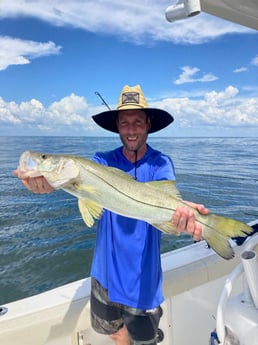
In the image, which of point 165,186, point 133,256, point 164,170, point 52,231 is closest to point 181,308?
point 133,256

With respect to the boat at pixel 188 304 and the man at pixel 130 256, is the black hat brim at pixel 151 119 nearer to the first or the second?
the man at pixel 130 256

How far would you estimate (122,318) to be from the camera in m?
2.50

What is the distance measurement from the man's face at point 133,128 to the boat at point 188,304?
862 mm

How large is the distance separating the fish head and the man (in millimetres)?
578

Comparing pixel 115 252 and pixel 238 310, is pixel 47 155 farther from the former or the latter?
pixel 238 310

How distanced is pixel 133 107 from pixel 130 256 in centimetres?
100

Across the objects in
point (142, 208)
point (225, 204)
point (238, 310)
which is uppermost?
point (142, 208)

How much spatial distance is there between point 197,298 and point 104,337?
919 mm

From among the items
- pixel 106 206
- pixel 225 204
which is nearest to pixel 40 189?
pixel 106 206

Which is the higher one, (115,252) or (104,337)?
(115,252)

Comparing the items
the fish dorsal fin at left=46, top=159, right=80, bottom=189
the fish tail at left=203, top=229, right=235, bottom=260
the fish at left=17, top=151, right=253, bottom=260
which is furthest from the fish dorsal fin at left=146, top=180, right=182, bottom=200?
the fish dorsal fin at left=46, top=159, right=80, bottom=189

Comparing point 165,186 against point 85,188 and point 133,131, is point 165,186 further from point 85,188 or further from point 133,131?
point 133,131

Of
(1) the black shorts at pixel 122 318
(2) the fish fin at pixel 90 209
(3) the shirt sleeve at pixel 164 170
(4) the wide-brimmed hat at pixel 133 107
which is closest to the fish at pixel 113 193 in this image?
(2) the fish fin at pixel 90 209

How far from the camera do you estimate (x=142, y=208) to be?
1961mm
